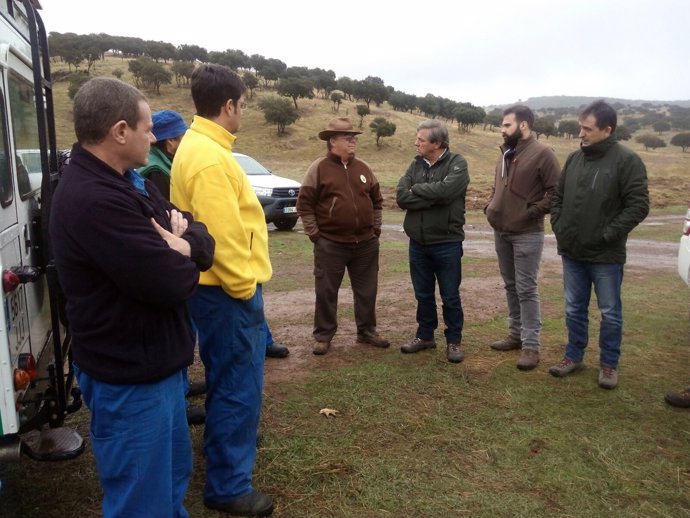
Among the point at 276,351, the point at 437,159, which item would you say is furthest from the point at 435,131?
the point at 276,351

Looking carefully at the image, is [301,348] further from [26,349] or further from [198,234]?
[198,234]

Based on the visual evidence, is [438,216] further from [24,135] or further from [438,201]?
[24,135]

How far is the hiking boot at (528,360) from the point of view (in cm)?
468

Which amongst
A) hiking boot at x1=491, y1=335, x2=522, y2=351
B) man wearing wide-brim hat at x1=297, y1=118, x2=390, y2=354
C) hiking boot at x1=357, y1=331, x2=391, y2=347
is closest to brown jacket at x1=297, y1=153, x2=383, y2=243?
man wearing wide-brim hat at x1=297, y1=118, x2=390, y2=354

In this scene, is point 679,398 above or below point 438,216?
below

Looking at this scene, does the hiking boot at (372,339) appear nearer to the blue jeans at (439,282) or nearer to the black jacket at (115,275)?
the blue jeans at (439,282)

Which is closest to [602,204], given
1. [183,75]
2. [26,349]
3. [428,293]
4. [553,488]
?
[428,293]

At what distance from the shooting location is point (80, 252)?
1.83 m

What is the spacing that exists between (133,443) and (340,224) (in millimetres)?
3232

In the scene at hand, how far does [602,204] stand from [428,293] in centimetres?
160

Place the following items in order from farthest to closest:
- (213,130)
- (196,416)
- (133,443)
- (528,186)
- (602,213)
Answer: (528,186) → (602,213) → (196,416) → (213,130) → (133,443)

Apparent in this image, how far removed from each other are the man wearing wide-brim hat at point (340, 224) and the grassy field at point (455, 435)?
353 mm

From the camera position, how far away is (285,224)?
1277 centimetres

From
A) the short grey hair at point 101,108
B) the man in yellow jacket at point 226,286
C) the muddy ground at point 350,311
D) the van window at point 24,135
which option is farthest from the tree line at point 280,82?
the short grey hair at point 101,108
